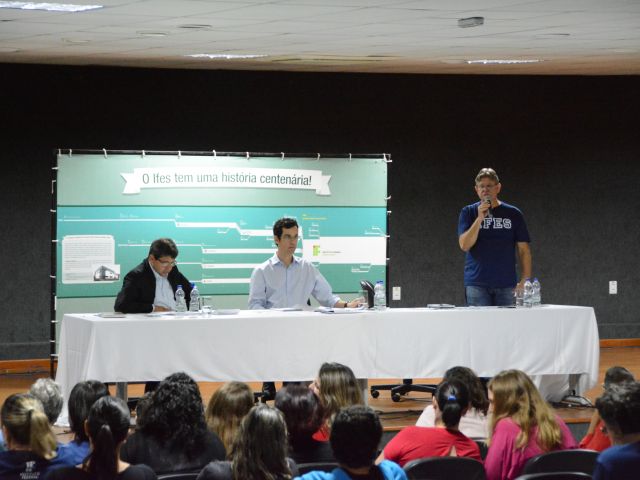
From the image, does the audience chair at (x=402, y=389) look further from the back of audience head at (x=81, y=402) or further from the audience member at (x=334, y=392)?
the back of audience head at (x=81, y=402)

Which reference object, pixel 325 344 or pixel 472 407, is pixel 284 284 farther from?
pixel 472 407

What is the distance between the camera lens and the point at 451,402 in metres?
4.26

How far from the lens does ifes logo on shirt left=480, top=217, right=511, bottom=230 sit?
7633 mm

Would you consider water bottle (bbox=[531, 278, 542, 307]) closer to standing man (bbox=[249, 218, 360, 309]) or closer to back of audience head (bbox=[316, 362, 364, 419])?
standing man (bbox=[249, 218, 360, 309])

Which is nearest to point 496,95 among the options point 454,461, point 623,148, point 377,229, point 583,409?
point 623,148

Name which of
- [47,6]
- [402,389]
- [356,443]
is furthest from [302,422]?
[402,389]

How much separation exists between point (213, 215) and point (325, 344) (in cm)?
284

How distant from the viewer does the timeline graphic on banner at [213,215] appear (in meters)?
8.87

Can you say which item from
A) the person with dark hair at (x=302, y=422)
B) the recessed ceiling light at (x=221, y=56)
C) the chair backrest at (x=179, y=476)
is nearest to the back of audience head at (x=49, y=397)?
the chair backrest at (x=179, y=476)

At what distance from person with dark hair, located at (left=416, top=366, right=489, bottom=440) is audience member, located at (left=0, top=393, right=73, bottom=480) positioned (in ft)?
5.35

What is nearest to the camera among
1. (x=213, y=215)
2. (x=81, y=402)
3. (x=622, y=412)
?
(x=622, y=412)

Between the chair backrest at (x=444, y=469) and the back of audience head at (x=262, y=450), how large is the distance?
0.52 metres

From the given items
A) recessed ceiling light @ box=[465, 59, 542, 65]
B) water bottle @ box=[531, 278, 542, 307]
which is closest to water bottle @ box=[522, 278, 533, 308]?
water bottle @ box=[531, 278, 542, 307]

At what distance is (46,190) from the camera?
9.92 meters
